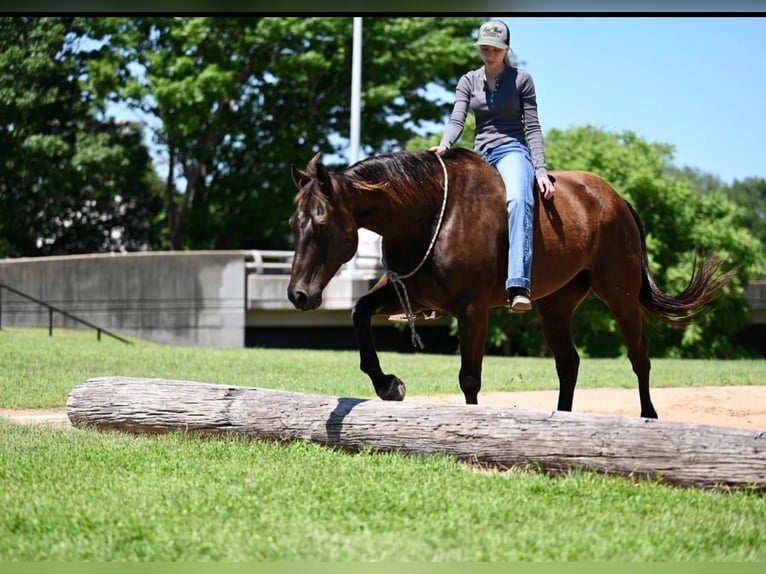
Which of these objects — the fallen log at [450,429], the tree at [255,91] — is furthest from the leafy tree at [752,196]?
the fallen log at [450,429]

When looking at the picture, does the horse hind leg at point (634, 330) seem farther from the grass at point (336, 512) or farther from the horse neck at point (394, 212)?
the grass at point (336, 512)

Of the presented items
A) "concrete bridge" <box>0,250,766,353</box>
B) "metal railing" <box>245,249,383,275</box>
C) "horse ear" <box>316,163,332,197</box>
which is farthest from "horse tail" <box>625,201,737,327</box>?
"metal railing" <box>245,249,383,275</box>

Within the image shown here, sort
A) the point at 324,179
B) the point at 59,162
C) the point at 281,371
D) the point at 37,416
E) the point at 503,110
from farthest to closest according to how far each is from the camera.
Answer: the point at 59,162
the point at 281,371
the point at 37,416
the point at 503,110
the point at 324,179

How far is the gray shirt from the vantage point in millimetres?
8797

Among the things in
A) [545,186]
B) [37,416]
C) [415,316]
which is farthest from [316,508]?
[37,416]

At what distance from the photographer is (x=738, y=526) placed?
5992 millimetres

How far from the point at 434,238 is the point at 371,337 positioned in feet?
3.06

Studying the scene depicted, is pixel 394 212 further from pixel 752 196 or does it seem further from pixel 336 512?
pixel 752 196

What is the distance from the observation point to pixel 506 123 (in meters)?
8.94

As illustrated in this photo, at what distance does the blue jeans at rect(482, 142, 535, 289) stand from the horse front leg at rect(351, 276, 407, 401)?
95 centimetres

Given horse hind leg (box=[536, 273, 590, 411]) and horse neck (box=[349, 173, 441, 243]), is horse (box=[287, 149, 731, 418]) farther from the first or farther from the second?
horse hind leg (box=[536, 273, 590, 411])

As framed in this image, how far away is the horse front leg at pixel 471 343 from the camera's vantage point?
804 cm

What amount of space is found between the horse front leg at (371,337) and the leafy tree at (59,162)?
2168 cm

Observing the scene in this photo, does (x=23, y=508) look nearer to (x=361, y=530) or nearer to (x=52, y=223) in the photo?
(x=361, y=530)
